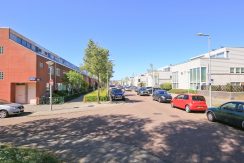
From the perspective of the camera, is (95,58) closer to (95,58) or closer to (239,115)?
(95,58)

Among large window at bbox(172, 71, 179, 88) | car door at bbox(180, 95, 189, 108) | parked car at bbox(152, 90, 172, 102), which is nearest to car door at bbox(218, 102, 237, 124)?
car door at bbox(180, 95, 189, 108)

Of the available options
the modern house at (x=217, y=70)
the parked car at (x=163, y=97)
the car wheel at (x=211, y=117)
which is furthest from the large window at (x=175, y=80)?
the car wheel at (x=211, y=117)

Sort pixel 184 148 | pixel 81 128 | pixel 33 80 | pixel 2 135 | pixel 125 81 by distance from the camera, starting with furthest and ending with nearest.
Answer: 1. pixel 125 81
2. pixel 33 80
3. pixel 81 128
4. pixel 2 135
5. pixel 184 148

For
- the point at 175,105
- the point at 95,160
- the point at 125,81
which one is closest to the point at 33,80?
the point at 175,105

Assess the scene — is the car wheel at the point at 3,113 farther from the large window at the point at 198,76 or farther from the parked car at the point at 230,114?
the large window at the point at 198,76

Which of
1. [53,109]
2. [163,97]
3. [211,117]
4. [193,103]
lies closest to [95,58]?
[53,109]

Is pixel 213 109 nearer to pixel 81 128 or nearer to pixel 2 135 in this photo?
pixel 81 128

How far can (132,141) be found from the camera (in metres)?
10.1

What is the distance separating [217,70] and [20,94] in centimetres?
3553

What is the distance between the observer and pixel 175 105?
77.4 feet

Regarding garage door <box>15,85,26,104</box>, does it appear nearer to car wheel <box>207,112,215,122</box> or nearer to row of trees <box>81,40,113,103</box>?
row of trees <box>81,40,113,103</box>

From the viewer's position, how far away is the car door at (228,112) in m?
13.5

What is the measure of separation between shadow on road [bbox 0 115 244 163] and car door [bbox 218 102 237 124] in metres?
0.81

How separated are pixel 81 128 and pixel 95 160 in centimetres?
582
